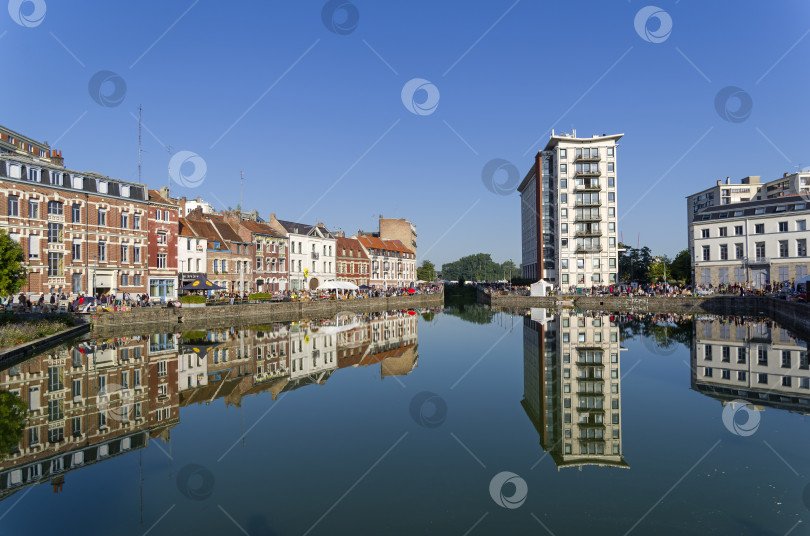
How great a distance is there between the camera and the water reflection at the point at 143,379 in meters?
12.0

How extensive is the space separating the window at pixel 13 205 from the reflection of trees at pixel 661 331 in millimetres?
44549

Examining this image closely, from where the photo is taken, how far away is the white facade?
6328cm

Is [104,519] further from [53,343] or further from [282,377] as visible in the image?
[53,343]

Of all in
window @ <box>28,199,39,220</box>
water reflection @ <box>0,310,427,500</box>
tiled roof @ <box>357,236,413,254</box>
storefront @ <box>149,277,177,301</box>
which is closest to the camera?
water reflection @ <box>0,310,427,500</box>

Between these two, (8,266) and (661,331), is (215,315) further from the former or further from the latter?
(661,331)

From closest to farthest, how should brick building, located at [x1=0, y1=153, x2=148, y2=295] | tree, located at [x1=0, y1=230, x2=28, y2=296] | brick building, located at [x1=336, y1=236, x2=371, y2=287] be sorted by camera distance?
tree, located at [x1=0, y1=230, x2=28, y2=296]
brick building, located at [x1=0, y1=153, x2=148, y2=295]
brick building, located at [x1=336, y1=236, x2=371, y2=287]

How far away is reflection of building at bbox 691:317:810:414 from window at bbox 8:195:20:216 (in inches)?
1792

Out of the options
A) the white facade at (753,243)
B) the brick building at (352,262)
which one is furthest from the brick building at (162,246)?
the white facade at (753,243)

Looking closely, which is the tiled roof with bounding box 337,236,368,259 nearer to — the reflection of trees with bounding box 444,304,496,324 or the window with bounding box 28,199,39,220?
the reflection of trees with bounding box 444,304,496,324

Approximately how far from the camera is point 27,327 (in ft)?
86.8

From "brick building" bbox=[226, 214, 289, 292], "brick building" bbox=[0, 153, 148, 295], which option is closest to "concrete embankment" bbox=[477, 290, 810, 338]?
"brick building" bbox=[226, 214, 289, 292]

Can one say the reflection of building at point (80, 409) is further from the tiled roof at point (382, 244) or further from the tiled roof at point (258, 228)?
the tiled roof at point (382, 244)

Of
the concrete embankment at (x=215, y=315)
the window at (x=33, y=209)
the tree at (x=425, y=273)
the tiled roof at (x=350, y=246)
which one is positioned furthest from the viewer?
the tree at (x=425, y=273)

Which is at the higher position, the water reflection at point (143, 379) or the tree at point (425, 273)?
the tree at point (425, 273)
